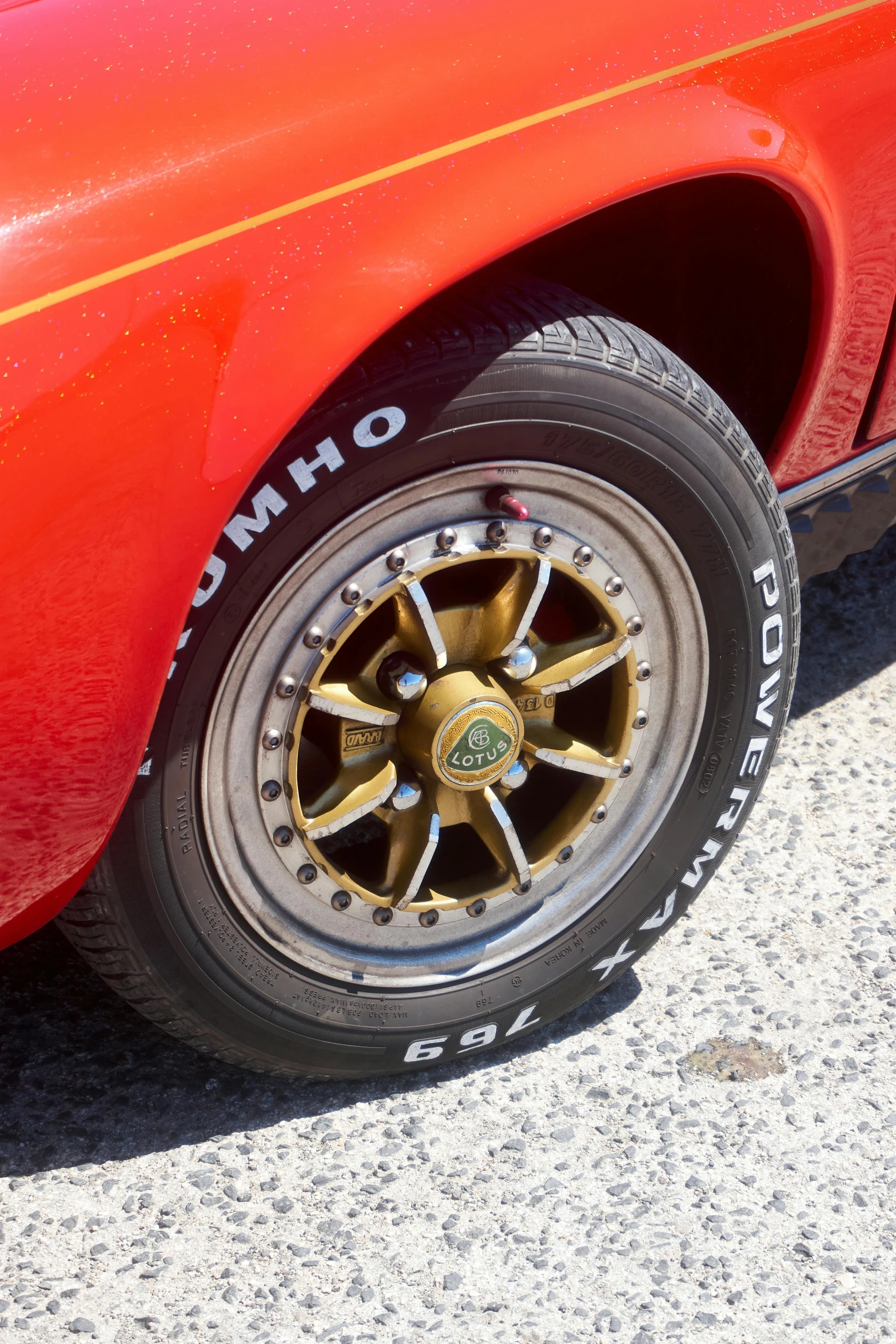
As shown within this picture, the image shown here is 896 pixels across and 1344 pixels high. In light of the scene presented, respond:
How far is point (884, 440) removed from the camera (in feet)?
6.74

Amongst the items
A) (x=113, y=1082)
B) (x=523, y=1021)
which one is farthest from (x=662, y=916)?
(x=113, y=1082)

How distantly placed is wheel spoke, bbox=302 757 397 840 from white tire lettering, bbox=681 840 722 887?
0.55 meters

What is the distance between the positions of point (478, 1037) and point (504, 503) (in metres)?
0.82

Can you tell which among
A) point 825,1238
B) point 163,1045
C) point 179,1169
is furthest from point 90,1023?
point 825,1238

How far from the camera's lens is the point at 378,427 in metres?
1.38

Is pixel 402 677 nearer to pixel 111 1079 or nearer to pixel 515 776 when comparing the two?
pixel 515 776

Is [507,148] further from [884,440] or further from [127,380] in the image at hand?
[884,440]

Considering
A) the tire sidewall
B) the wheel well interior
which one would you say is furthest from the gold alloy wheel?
the wheel well interior

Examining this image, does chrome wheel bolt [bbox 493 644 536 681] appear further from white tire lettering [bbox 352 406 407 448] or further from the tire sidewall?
white tire lettering [bbox 352 406 407 448]

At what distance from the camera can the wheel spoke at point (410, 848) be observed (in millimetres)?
1724

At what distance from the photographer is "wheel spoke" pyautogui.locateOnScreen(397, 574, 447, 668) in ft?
5.10

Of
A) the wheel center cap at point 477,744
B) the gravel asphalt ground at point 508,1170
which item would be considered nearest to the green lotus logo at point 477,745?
the wheel center cap at point 477,744

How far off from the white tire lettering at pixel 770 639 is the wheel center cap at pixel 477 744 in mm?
414

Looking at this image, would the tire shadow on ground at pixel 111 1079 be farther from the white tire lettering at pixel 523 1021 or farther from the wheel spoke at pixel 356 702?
the wheel spoke at pixel 356 702
